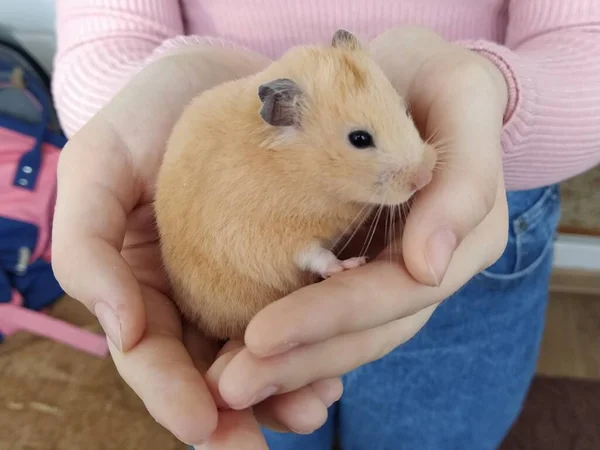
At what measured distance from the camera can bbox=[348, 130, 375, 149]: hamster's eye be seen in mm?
806

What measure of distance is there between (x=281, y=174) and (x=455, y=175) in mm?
236

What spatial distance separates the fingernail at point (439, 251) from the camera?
66 centimetres

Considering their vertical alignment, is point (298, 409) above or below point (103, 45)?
below

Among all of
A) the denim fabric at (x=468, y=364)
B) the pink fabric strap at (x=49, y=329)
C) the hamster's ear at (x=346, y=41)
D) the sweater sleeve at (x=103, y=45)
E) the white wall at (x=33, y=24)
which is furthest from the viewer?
the white wall at (x=33, y=24)

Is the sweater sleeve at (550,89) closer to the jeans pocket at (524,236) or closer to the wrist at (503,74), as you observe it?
the wrist at (503,74)

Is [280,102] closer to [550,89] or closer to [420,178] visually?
[420,178]

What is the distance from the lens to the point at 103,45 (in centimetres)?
129

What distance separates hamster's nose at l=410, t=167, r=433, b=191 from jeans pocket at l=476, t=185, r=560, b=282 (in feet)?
1.96

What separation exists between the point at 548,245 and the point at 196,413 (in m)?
1.03

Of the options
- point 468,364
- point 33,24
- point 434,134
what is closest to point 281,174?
point 434,134

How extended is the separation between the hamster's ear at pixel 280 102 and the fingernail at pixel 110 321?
1.02 feet

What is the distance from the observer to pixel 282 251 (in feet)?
2.72

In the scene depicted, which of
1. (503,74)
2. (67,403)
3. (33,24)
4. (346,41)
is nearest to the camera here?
(346,41)

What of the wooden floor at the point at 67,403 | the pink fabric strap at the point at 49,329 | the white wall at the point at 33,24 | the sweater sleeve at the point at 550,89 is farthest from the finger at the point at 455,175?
the white wall at the point at 33,24
